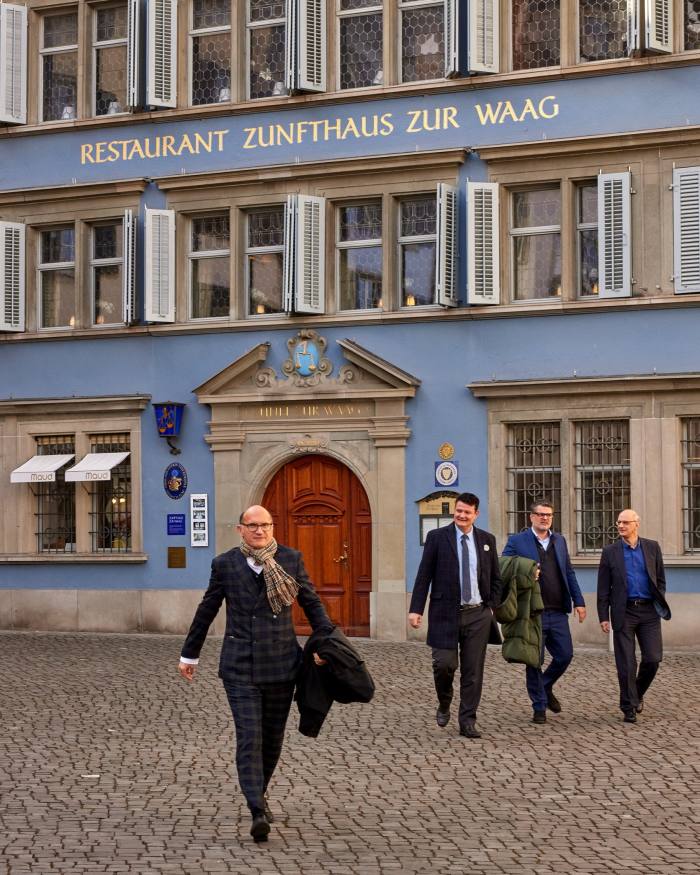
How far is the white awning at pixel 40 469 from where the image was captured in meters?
24.8

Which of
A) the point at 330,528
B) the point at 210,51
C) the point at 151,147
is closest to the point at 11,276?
the point at 151,147

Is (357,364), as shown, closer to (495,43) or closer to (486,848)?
(495,43)

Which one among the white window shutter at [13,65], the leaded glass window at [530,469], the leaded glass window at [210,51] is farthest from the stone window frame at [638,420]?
the white window shutter at [13,65]

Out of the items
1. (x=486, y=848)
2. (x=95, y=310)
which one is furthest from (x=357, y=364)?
(x=486, y=848)

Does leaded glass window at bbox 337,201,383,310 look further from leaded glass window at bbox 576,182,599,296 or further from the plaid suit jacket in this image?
the plaid suit jacket

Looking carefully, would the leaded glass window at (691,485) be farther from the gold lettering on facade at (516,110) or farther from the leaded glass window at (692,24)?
the leaded glass window at (692,24)

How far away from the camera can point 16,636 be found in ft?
79.5

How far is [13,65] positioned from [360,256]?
607cm

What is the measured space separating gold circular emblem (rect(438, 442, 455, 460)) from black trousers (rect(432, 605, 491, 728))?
29.8ft

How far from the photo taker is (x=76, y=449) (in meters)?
25.2

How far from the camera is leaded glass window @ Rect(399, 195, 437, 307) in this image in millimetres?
23250

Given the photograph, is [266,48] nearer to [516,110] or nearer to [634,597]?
[516,110]

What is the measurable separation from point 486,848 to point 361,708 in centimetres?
652

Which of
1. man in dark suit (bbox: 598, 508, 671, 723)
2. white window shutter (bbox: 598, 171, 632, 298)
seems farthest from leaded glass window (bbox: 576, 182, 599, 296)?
man in dark suit (bbox: 598, 508, 671, 723)
